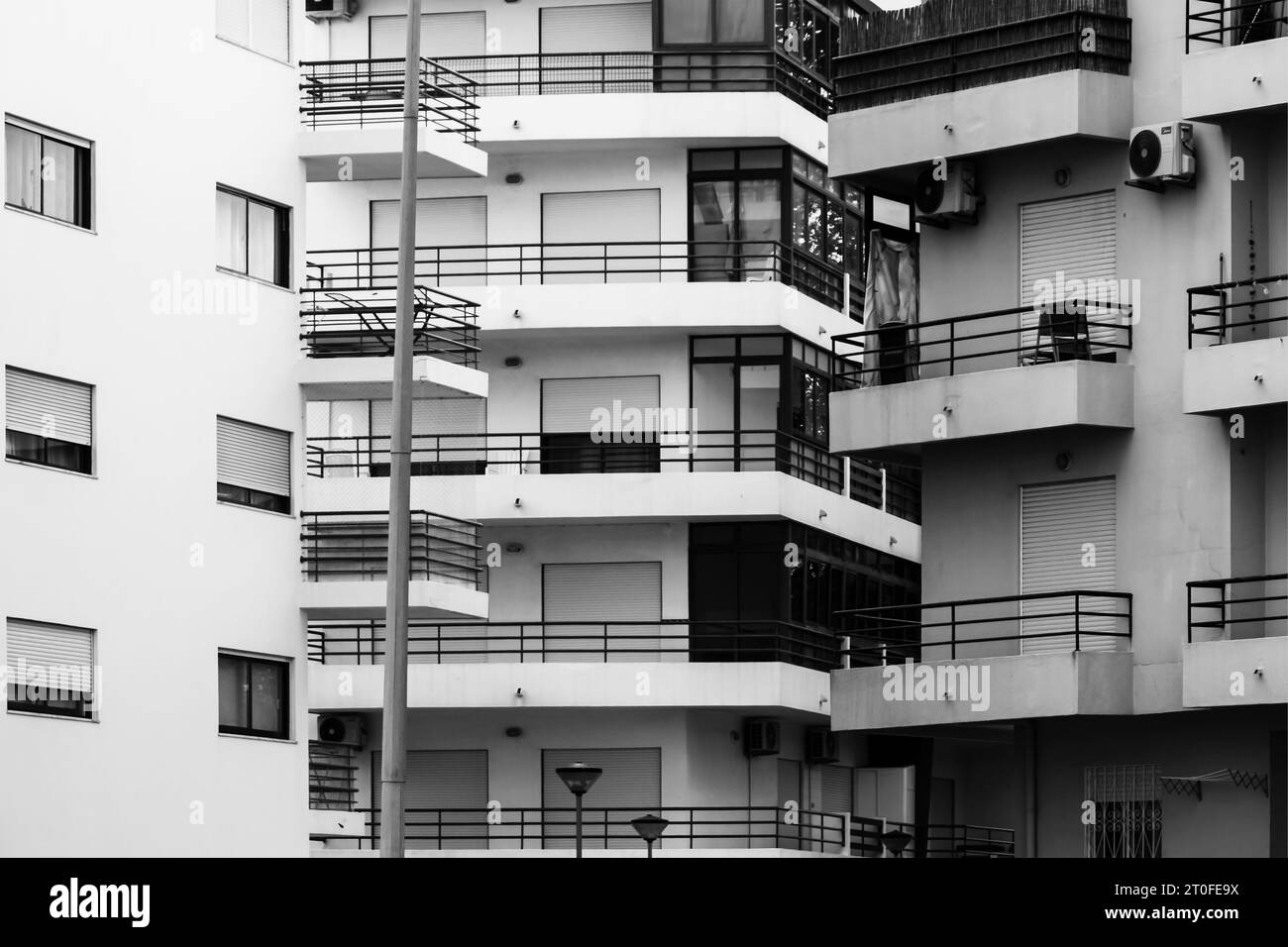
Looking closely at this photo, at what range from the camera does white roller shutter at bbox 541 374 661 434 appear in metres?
43.8

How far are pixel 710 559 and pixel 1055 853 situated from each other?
15.2 m

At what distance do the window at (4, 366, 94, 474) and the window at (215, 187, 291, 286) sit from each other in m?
3.63

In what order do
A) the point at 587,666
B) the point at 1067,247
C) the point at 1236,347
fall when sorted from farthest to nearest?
1. the point at 587,666
2. the point at 1067,247
3. the point at 1236,347

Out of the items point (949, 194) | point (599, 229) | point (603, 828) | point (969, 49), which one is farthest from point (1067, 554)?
point (599, 229)

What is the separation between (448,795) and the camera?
43.2 meters

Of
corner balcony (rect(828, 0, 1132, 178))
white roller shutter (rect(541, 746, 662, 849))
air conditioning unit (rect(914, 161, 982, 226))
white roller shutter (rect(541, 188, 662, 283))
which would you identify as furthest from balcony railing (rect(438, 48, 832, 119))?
air conditioning unit (rect(914, 161, 982, 226))

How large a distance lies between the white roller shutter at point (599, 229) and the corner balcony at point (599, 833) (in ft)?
31.5

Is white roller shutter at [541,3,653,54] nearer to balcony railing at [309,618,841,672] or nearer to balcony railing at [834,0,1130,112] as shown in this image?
balcony railing at [309,618,841,672]

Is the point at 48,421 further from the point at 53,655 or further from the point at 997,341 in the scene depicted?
the point at 997,341

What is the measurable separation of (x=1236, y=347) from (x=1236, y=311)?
95cm

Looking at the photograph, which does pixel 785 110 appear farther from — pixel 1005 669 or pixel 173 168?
pixel 1005 669

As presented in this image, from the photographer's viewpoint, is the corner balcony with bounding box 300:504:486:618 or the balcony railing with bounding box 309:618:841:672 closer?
the corner balcony with bounding box 300:504:486:618

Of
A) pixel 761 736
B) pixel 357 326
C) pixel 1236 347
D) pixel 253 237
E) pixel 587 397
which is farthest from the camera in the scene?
pixel 587 397
